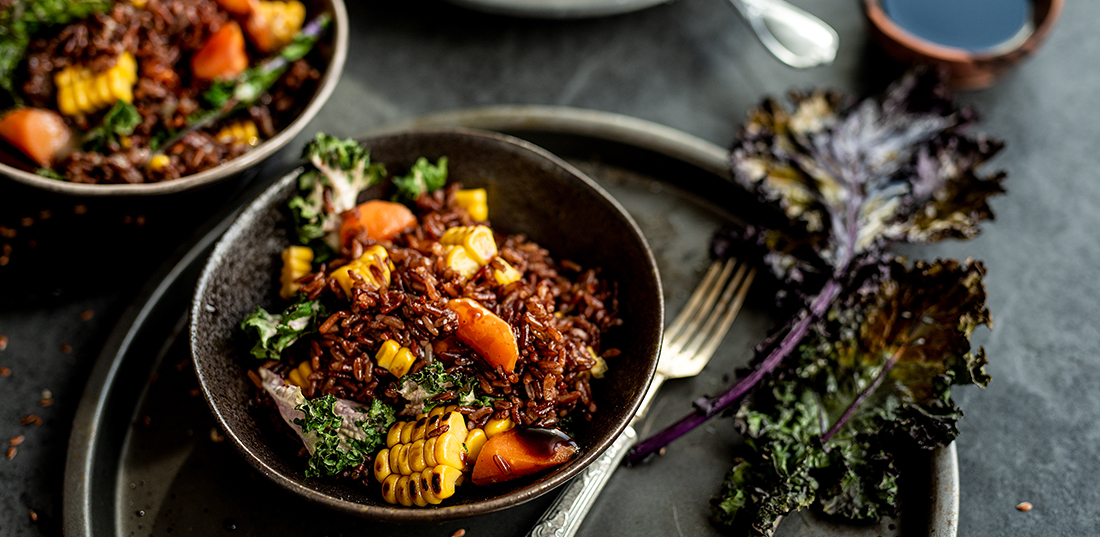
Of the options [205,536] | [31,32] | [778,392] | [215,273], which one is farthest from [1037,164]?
[31,32]

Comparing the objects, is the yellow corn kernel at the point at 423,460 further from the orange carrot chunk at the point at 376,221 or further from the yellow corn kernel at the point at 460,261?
the orange carrot chunk at the point at 376,221

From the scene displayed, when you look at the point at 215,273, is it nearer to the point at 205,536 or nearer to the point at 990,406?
the point at 205,536

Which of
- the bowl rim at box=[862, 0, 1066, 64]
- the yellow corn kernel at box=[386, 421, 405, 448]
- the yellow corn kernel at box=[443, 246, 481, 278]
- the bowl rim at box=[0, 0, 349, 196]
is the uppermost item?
the bowl rim at box=[862, 0, 1066, 64]

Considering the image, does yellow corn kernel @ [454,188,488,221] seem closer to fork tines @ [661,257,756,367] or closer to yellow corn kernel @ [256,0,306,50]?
fork tines @ [661,257,756,367]

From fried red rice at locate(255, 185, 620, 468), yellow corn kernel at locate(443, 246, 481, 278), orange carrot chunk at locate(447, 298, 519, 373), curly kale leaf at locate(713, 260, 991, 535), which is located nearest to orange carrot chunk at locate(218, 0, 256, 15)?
fried red rice at locate(255, 185, 620, 468)

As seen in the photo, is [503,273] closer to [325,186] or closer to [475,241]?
[475,241]

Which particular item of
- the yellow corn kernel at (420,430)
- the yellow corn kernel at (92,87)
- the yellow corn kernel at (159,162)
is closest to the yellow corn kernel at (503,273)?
the yellow corn kernel at (420,430)
